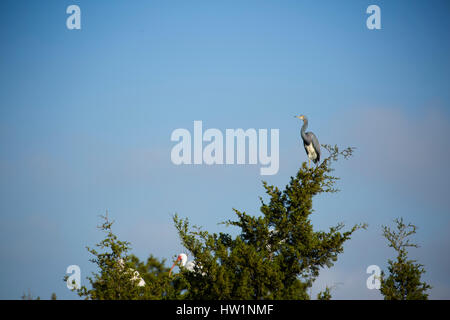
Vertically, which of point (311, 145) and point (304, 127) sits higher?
point (304, 127)

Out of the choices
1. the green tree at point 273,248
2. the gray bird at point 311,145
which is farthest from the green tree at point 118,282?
the gray bird at point 311,145

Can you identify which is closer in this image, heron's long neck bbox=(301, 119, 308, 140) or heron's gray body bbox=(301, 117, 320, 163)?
heron's gray body bbox=(301, 117, 320, 163)

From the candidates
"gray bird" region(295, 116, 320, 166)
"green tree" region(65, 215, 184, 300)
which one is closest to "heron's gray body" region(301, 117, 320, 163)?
"gray bird" region(295, 116, 320, 166)

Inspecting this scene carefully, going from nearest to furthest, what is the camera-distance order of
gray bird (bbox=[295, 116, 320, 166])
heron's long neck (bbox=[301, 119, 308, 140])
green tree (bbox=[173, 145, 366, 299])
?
green tree (bbox=[173, 145, 366, 299]), gray bird (bbox=[295, 116, 320, 166]), heron's long neck (bbox=[301, 119, 308, 140])

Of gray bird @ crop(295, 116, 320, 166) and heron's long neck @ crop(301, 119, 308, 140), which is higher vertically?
heron's long neck @ crop(301, 119, 308, 140)

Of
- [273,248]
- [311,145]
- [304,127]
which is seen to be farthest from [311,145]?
[273,248]

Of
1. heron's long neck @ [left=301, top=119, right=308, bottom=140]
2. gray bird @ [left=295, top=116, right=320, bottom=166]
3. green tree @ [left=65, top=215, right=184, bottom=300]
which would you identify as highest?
heron's long neck @ [left=301, top=119, right=308, bottom=140]

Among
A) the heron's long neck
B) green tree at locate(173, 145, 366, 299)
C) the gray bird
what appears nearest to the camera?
green tree at locate(173, 145, 366, 299)

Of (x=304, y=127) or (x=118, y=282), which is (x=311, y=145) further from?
(x=118, y=282)

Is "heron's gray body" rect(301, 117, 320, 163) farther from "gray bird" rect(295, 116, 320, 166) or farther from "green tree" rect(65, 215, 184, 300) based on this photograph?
"green tree" rect(65, 215, 184, 300)

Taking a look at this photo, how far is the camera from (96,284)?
19188mm
